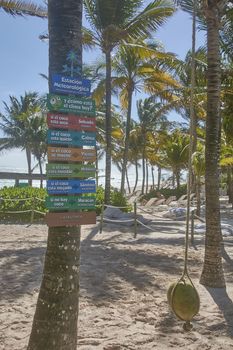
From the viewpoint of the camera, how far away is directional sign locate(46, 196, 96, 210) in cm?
326

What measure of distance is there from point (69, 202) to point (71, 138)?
0.51 m

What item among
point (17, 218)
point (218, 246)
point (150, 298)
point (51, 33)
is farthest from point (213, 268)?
point (17, 218)

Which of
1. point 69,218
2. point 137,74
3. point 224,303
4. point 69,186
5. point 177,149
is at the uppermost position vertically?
point 137,74

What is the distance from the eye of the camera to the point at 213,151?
646 cm

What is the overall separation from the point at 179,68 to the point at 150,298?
12.1m

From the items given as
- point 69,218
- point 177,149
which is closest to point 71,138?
point 69,218

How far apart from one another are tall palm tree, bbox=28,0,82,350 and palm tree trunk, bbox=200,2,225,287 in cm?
352

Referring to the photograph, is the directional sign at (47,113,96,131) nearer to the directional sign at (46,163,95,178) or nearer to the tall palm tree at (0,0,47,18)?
the directional sign at (46,163,95,178)

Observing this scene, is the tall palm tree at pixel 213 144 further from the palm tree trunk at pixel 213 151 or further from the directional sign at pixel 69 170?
the directional sign at pixel 69 170

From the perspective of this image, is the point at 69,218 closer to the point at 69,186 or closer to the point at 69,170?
the point at 69,186

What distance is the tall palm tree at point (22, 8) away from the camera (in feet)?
31.0

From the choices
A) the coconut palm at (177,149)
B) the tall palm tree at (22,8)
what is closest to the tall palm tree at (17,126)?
the coconut palm at (177,149)

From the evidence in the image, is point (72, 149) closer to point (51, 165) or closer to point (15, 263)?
point (51, 165)

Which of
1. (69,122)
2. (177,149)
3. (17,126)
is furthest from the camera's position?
(17,126)
